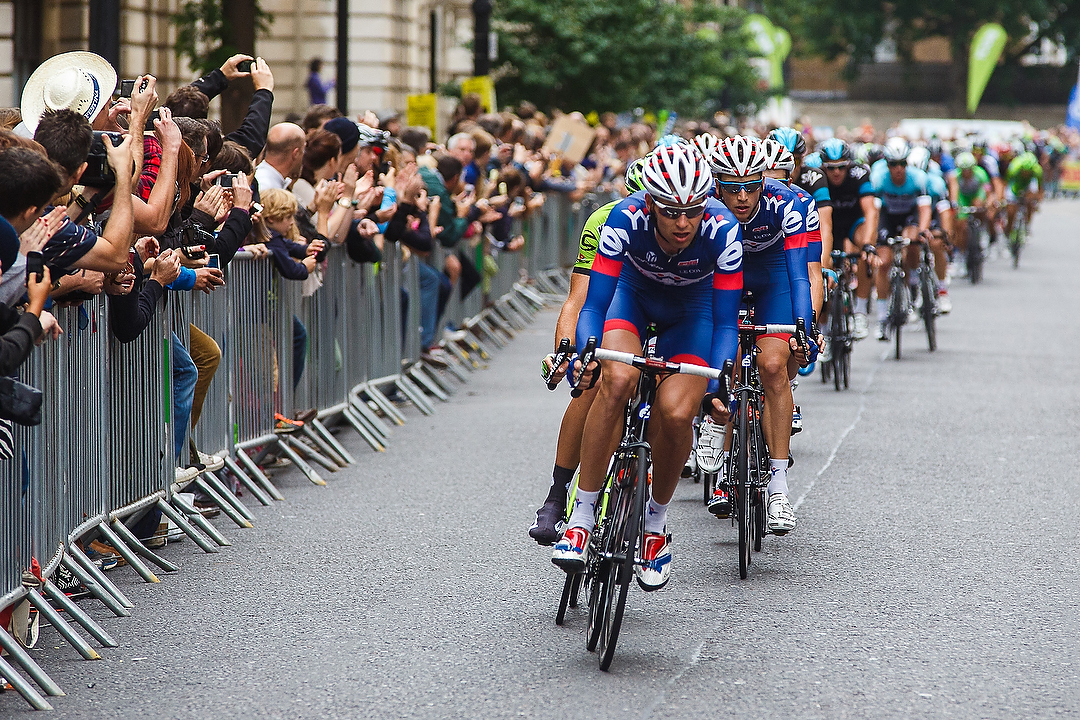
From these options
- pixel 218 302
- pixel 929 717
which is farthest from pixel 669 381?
pixel 218 302

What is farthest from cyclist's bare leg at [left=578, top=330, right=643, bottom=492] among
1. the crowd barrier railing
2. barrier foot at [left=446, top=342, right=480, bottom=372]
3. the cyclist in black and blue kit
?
barrier foot at [left=446, top=342, right=480, bottom=372]

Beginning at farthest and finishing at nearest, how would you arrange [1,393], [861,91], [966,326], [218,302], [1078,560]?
[861,91] → [966,326] → [218,302] → [1078,560] → [1,393]

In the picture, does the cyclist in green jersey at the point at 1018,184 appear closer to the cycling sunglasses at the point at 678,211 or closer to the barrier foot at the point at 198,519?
the barrier foot at the point at 198,519

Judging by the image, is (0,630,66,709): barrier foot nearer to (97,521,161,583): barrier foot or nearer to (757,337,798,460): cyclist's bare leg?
(97,521,161,583): barrier foot

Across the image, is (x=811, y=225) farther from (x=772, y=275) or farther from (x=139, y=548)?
(x=139, y=548)

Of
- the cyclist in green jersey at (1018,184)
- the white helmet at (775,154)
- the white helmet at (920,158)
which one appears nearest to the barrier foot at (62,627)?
the white helmet at (775,154)

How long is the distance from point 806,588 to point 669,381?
1507mm

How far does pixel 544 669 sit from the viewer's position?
5723mm

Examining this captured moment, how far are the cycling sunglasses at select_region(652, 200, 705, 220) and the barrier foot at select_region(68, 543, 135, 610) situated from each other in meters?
2.62

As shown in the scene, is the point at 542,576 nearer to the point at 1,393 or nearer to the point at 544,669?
the point at 544,669

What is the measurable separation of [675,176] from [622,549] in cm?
137

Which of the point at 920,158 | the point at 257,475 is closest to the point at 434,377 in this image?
the point at 257,475

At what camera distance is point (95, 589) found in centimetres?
634

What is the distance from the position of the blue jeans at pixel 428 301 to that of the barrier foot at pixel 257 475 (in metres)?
4.11
